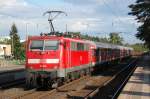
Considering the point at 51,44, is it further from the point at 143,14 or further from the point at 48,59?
the point at 143,14

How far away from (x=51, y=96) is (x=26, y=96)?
3.93ft

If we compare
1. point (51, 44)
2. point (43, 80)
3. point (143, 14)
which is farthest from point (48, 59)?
point (143, 14)

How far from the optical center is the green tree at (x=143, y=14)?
56.6 meters

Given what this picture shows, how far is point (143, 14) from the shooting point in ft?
195

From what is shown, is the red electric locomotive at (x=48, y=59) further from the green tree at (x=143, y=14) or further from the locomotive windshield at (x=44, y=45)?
the green tree at (x=143, y=14)

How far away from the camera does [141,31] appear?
6038 cm

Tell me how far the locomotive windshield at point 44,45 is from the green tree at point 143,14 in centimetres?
3350

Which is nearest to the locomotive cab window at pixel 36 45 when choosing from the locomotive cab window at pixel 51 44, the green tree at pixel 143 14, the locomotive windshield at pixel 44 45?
the locomotive windshield at pixel 44 45

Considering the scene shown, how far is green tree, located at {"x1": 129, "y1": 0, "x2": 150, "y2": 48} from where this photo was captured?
186 ft

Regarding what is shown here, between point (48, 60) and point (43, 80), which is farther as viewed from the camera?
point (48, 60)

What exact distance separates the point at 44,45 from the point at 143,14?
124ft

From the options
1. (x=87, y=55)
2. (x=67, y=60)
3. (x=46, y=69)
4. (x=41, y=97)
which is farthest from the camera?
(x=87, y=55)

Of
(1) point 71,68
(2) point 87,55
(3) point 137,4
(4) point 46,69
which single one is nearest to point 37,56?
Answer: (4) point 46,69

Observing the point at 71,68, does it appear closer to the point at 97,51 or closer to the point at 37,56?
the point at 37,56
